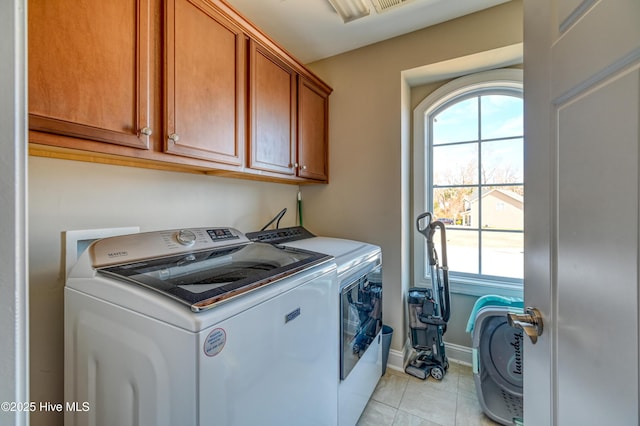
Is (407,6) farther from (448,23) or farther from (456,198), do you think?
(456,198)

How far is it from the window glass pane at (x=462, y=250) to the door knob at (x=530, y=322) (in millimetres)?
1522

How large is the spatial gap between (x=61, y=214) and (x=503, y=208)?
2672mm

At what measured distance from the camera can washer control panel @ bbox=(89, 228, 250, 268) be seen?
92cm

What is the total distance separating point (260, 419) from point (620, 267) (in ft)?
3.03

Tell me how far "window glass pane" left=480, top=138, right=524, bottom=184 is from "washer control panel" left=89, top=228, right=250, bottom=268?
1.96 metres

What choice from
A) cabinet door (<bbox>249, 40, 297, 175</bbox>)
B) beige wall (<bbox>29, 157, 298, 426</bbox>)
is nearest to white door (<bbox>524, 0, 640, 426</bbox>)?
cabinet door (<bbox>249, 40, 297, 175</bbox>)

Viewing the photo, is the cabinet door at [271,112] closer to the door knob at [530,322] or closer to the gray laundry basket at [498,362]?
the door knob at [530,322]

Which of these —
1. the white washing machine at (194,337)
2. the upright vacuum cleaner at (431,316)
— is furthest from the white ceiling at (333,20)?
the white washing machine at (194,337)

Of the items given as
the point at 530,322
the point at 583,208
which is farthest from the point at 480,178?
the point at 583,208

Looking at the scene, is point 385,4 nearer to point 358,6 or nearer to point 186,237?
point 358,6

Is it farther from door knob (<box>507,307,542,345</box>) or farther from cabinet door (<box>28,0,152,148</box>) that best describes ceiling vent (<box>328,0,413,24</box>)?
door knob (<box>507,307,542,345</box>)

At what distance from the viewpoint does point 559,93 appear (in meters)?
0.62

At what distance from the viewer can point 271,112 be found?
1.65 meters

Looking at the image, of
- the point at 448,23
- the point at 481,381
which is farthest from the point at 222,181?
the point at 481,381
